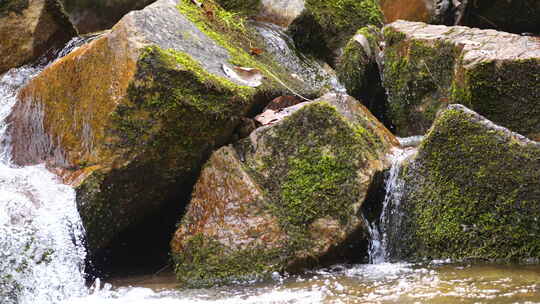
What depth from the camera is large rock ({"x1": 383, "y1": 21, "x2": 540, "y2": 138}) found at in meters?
5.14

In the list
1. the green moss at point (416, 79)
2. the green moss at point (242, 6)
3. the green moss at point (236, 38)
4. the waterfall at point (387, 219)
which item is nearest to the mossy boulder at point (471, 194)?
the waterfall at point (387, 219)

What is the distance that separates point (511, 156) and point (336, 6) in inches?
164

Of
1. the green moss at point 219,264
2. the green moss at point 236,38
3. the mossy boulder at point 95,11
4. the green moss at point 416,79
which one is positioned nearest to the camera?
the green moss at point 219,264

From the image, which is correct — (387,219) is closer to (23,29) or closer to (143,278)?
(143,278)

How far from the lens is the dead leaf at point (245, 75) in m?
4.94

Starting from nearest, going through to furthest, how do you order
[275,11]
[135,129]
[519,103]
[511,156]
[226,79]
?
[511,156], [135,129], [226,79], [519,103], [275,11]

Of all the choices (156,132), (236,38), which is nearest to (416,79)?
(236,38)

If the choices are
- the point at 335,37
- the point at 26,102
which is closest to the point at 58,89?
the point at 26,102

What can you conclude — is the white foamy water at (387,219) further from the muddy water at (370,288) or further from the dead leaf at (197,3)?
the dead leaf at (197,3)

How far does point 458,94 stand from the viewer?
5520mm

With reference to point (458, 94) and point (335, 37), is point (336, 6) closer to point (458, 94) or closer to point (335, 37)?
point (335, 37)

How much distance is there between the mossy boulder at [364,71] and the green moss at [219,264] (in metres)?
2.95

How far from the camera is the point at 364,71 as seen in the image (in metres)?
6.67

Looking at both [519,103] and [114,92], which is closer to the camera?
[114,92]
